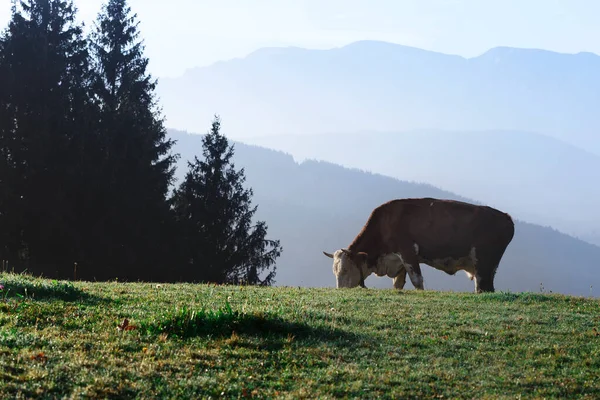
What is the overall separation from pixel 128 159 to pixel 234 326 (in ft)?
111

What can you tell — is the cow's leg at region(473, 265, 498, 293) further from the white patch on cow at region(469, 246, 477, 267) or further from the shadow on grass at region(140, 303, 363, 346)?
the shadow on grass at region(140, 303, 363, 346)

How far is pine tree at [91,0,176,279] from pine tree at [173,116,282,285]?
7.95ft

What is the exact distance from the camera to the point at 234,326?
35.0 ft

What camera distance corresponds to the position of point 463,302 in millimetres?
Answer: 16750

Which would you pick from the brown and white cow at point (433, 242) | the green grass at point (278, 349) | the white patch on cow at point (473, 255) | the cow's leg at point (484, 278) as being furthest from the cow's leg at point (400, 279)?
the green grass at point (278, 349)

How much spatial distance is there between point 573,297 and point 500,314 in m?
4.63

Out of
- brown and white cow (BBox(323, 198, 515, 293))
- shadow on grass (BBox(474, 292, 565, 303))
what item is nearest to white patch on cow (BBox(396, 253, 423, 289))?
brown and white cow (BBox(323, 198, 515, 293))

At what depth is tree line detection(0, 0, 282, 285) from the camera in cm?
3784

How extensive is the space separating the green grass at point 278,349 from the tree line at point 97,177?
23.4m

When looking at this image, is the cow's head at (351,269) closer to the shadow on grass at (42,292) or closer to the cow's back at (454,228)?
the cow's back at (454,228)

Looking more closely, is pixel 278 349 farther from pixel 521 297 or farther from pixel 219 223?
pixel 219 223

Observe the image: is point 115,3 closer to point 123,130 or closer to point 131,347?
point 123,130

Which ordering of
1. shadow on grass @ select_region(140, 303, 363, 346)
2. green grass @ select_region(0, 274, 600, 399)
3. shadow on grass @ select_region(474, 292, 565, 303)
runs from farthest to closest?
shadow on grass @ select_region(474, 292, 565, 303) < shadow on grass @ select_region(140, 303, 363, 346) < green grass @ select_region(0, 274, 600, 399)

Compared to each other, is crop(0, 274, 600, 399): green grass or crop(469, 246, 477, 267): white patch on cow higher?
crop(469, 246, 477, 267): white patch on cow
